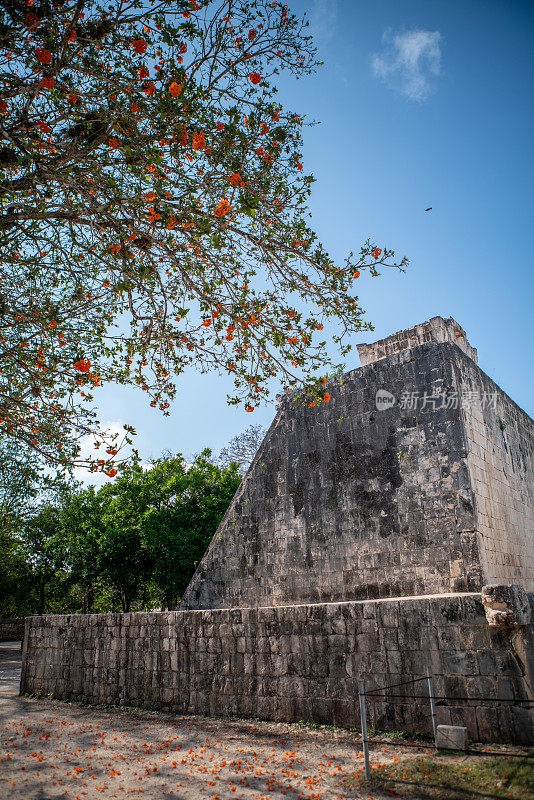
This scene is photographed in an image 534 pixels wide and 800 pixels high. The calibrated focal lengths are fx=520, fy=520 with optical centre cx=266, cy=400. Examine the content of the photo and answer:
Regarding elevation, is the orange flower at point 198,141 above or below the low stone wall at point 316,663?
above

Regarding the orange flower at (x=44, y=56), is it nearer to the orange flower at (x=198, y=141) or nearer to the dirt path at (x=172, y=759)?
the orange flower at (x=198, y=141)

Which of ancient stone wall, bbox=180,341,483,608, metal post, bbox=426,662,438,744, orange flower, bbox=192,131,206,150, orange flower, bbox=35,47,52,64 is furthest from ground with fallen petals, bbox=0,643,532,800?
orange flower, bbox=35,47,52,64

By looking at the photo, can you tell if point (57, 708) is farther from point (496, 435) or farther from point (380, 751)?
point (496, 435)

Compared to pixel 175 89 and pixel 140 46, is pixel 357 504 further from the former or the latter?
pixel 140 46

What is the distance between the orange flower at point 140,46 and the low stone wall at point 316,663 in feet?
19.8

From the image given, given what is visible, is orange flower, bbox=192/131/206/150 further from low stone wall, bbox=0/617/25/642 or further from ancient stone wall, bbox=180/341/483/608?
low stone wall, bbox=0/617/25/642

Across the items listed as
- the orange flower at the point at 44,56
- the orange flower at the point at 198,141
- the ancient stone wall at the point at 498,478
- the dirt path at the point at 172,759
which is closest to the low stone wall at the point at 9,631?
the dirt path at the point at 172,759

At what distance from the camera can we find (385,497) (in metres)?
8.23

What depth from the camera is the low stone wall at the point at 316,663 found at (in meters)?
5.14

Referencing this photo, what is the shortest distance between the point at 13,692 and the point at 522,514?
10.9 m

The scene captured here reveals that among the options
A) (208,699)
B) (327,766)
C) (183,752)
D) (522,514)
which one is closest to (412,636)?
(327,766)

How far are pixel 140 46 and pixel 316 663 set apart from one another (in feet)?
22.1

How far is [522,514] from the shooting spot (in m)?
9.84

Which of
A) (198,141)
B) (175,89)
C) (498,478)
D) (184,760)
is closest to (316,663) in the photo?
(184,760)
